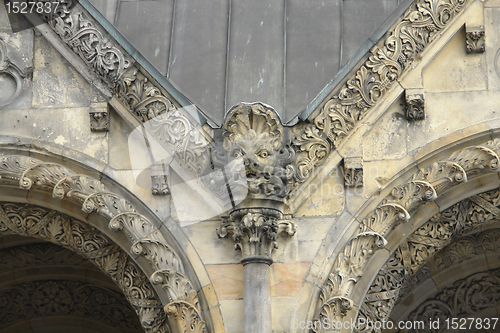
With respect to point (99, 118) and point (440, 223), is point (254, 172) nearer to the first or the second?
point (99, 118)

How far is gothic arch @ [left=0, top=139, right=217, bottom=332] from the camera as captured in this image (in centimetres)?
851

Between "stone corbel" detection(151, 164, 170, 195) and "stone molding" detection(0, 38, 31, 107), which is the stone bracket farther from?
"stone molding" detection(0, 38, 31, 107)

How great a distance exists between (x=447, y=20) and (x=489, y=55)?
58 centimetres

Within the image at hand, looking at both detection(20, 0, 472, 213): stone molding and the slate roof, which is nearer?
detection(20, 0, 472, 213): stone molding

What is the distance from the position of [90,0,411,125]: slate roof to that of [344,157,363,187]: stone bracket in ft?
2.99

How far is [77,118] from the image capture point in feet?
30.4

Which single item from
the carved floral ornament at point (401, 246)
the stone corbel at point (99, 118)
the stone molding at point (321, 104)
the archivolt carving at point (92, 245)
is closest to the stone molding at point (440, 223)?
the carved floral ornament at point (401, 246)

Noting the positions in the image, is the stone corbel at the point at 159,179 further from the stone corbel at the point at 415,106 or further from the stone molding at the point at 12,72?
the stone corbel at the point at 415,106

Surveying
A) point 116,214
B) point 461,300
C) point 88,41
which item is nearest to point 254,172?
point 116,214

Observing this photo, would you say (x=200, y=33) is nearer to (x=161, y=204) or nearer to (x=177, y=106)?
(x=177, y=106)

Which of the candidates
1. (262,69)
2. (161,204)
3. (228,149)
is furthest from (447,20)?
(161,204)

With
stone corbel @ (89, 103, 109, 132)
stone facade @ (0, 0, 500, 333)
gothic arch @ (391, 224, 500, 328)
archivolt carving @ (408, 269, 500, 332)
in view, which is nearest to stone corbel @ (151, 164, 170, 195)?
stone facade @ (0, 0, 500, 333)

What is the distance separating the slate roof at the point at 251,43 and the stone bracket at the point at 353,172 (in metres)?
0.91

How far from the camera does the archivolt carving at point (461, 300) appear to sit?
34.9 feet
